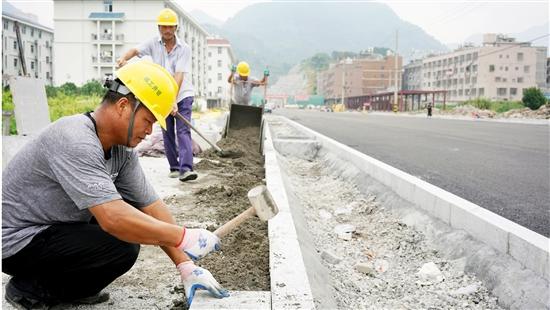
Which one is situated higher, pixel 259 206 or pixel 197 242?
pixel 259 206

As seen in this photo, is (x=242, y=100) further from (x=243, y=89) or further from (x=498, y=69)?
(x=498, y=69)

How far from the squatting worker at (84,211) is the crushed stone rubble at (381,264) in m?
1.29

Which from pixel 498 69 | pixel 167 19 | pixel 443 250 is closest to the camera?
pixel 443 250

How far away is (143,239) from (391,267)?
225 centimetres

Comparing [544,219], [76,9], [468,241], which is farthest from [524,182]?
[76,9]

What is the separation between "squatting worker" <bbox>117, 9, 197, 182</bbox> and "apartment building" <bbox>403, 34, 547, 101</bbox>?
78.5 m

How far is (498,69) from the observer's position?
3226 inches

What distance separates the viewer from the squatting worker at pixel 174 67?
596 cm

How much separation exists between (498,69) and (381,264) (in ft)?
288

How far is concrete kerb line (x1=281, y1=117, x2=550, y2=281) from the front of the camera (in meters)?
2.72

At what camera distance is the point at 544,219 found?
13.6 ft

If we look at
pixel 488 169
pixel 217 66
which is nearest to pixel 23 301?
pixel 488 169

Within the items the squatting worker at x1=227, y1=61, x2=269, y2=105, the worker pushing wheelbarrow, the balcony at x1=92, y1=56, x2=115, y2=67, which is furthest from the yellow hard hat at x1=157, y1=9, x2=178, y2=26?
the balcony at x1=92, y1=56, x2=115, y2=67

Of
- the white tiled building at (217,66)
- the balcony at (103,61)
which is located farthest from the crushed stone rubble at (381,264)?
the white tiled building at (217,66)
